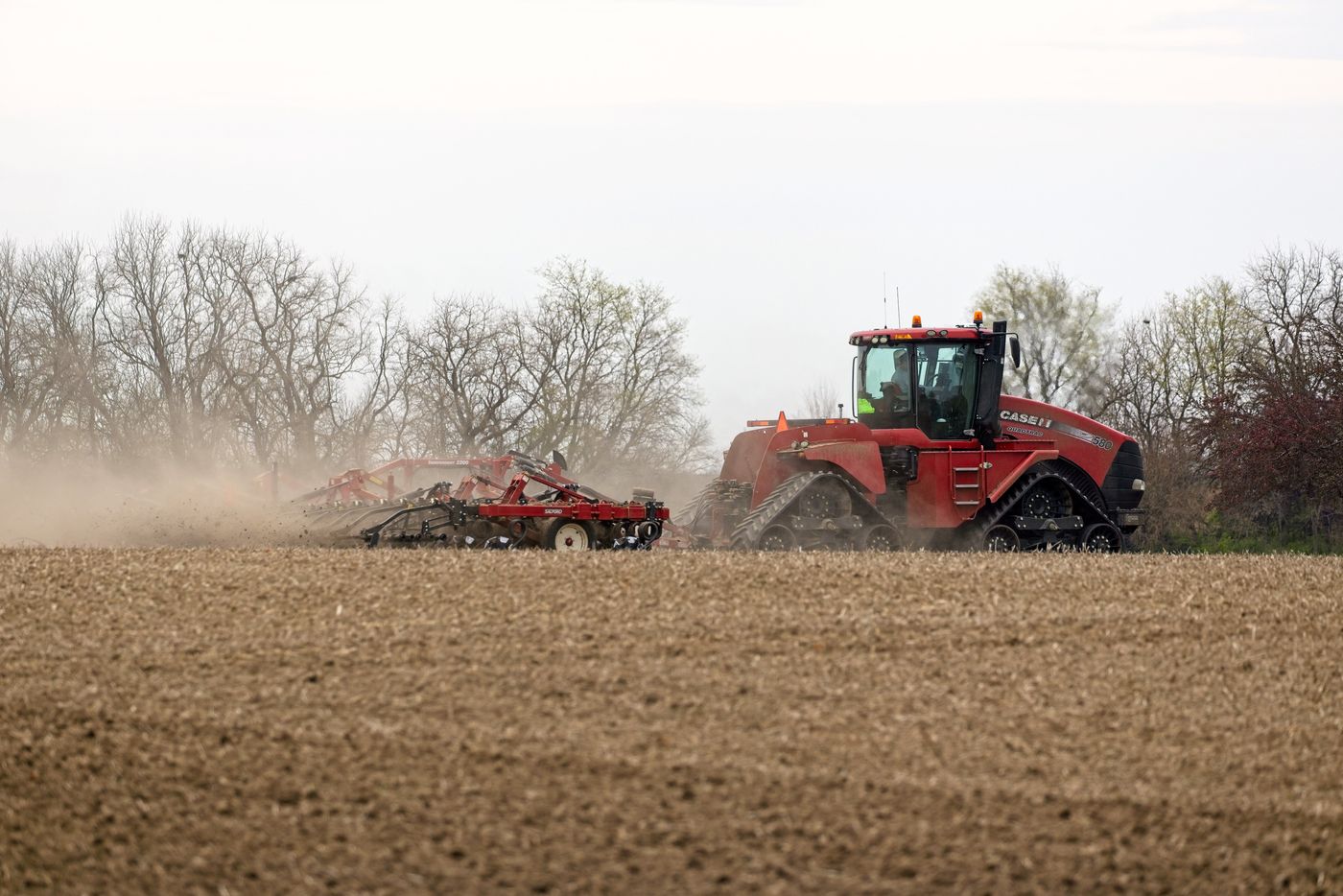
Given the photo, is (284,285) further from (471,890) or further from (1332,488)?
(471,890)

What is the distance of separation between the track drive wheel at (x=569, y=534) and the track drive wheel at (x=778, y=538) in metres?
1.91

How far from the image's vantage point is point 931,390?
57.4ft

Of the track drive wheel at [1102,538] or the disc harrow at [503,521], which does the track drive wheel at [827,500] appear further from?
the track drive wheel at [1102,538]

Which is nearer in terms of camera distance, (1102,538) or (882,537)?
(882,537)

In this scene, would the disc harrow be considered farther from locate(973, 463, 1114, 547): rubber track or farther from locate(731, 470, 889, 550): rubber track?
locate(973, 463, 1114, 547): rubber track

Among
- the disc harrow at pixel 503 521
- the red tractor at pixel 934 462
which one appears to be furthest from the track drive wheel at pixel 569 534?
the red tractor at pixel 934 462

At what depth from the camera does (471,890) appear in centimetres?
627

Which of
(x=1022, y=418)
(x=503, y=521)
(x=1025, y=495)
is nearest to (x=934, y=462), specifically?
(x=1025, y=495)

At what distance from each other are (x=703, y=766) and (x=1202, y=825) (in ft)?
7.74

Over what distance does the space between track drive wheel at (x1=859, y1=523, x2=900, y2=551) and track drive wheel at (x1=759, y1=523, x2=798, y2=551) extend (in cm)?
94

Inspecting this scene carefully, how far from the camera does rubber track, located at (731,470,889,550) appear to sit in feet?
49.6

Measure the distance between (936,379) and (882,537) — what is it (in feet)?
7.54

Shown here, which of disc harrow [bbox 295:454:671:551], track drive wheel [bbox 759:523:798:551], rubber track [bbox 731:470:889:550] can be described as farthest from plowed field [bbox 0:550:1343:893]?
disc harrow [bbox 295:454:671:551]

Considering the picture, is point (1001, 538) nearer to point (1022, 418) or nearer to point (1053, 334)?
point (1022, 418)
